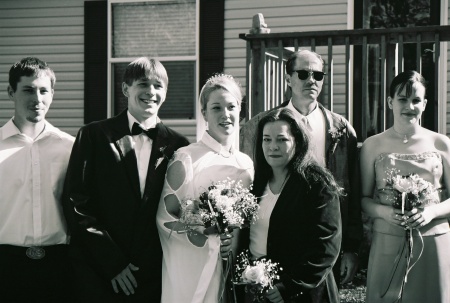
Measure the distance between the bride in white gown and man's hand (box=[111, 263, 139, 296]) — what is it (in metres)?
0.20

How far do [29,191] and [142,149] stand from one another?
2.56 ft

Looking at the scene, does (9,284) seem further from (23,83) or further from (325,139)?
(325,139)

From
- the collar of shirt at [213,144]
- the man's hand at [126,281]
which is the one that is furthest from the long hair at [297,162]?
the man's hand at [126,281]

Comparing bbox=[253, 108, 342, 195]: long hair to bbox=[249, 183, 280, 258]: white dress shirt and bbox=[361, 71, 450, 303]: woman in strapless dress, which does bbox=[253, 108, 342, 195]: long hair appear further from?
bbox=[361, 71, 450, 303]: woman in strapless dress

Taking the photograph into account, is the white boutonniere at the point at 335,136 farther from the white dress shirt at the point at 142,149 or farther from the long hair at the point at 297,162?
the white dress shirt at the point at 142,149

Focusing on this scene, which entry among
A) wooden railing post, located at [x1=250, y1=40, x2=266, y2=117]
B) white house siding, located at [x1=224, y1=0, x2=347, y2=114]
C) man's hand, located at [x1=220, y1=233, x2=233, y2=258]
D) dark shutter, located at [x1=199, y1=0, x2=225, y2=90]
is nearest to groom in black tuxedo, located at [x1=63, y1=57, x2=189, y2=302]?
man's hand, located at [x1=220, y1=233, x2=233, y2=258]

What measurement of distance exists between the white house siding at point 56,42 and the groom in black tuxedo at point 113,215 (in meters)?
6.27

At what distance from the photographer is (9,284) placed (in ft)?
13.9

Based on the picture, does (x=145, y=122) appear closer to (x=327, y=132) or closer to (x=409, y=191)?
(x=327, y=132)

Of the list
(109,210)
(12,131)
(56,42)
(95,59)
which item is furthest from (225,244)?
(56,42)

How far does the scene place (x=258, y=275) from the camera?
368 cm

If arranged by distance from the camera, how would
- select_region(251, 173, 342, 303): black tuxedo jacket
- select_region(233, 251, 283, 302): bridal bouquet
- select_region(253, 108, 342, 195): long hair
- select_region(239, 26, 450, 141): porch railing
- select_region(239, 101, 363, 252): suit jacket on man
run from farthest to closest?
select_region(239, 26, 450, 141): porch railing, select_region(239, 101, 363, 252): suit jacket on man, select_region(253, 108, 342, 195): long hair, select_region(251, 173, 342, 303): black tuxedo jacket, select_region(233, 251, 283, 302): bridal bouquet

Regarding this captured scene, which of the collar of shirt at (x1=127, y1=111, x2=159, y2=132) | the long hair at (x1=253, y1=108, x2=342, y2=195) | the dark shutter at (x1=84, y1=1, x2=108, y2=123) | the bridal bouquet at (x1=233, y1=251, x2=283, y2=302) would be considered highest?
the dark shutter at (x1=84, y1=1, x2=108, y2=123)

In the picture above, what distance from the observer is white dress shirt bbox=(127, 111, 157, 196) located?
166 inches
